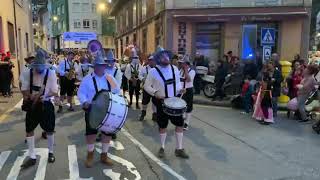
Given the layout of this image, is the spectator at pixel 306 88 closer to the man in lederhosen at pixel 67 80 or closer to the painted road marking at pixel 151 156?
the painted road marking at pixel 151 156

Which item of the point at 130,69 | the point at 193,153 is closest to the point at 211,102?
the point at 130,69

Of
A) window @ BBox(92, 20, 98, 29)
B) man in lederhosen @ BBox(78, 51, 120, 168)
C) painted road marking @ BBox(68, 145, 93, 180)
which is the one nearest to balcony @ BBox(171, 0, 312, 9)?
painted road marking @ BBox(68, 145, 93, 180)

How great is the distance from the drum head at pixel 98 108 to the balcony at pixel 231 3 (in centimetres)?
1524

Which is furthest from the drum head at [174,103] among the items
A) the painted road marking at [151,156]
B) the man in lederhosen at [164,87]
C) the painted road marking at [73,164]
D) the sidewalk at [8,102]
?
the sidewalk at [8,102]

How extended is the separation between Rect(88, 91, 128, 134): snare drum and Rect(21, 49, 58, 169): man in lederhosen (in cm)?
94

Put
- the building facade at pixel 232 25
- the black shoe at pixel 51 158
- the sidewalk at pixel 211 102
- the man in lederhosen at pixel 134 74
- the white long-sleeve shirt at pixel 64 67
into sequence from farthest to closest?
the building facade at pixel 232 25 < the sidewalk at pixel 211 102 < the man in lederhosen at pixel 134 74 < the white long-sleeve shirt at pixel 64 67 < the black shoe at pixel 51 158

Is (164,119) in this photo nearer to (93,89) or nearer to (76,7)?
(93,89)

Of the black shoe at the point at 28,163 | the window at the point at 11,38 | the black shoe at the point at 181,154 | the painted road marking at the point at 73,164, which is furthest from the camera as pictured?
the window at the point at 11,38

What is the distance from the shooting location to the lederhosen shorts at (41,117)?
659 cm

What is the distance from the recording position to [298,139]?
8.62m

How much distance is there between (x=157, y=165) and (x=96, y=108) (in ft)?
4.52

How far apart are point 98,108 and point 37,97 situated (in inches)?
45.0

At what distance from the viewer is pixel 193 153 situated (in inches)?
290

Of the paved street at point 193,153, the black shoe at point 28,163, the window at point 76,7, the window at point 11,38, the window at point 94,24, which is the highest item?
the window at point 76,7
